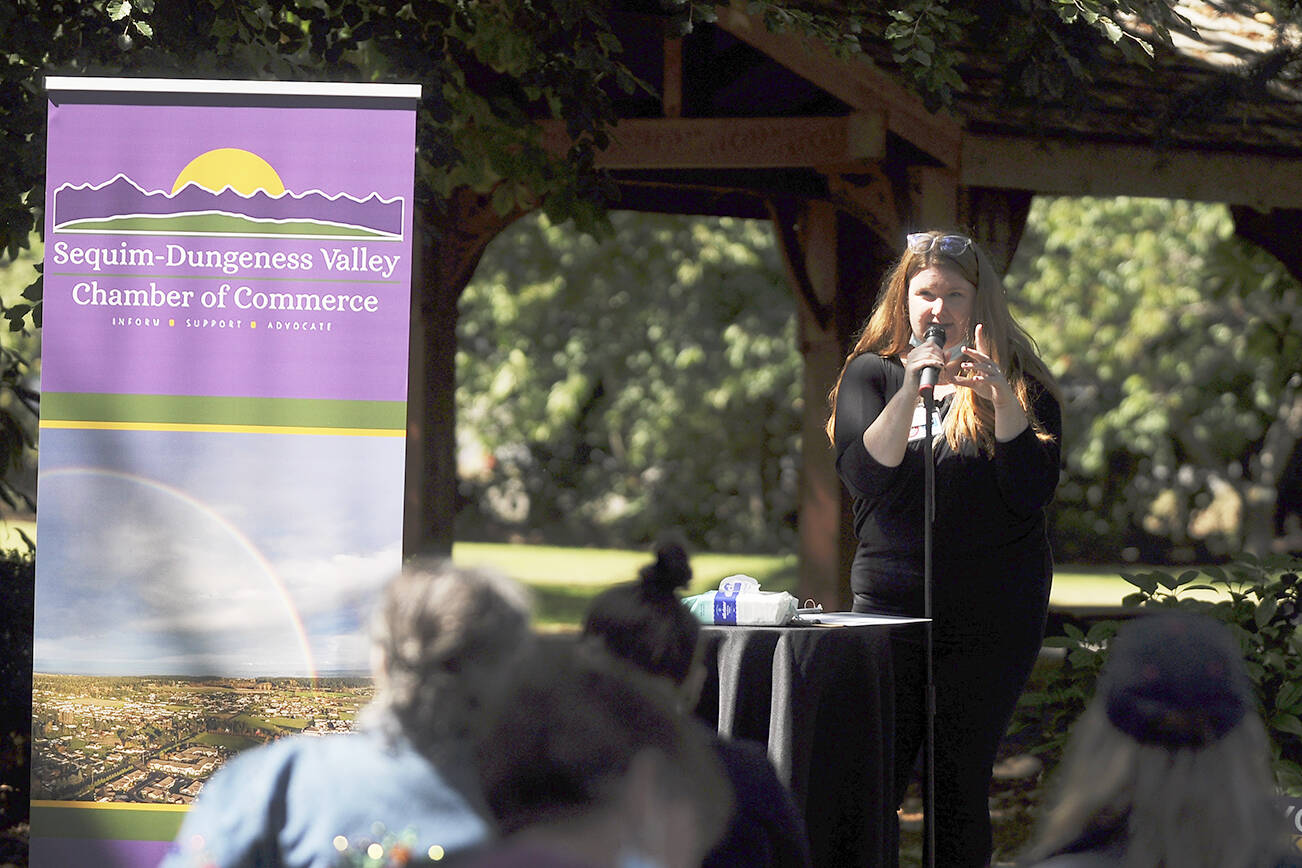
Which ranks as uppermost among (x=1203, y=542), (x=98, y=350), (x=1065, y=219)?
(x=1065, y=219)

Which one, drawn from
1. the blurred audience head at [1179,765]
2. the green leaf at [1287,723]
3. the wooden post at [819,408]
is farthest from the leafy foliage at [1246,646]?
the blurred audience head at [1179,765]

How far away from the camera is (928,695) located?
3.20m

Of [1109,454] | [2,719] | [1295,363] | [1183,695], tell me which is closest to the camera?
[1183,695]

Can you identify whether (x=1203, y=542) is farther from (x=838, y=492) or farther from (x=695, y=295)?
(x=838, y=492)

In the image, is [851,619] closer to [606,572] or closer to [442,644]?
[442,644]

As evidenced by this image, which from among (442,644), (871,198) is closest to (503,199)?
(871,198)

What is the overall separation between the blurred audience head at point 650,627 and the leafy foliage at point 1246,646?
3.11 meters

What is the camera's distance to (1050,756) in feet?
17.6

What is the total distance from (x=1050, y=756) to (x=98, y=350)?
3.70 m

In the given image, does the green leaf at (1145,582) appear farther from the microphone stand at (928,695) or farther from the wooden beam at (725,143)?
the microphone stand at (928,695)

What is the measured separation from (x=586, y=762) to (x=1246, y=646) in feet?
13.6

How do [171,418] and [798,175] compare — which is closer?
[171,418]

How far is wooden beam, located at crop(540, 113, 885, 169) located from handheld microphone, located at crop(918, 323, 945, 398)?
2.54m

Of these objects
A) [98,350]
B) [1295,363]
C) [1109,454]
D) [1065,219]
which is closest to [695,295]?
[1065,219]
